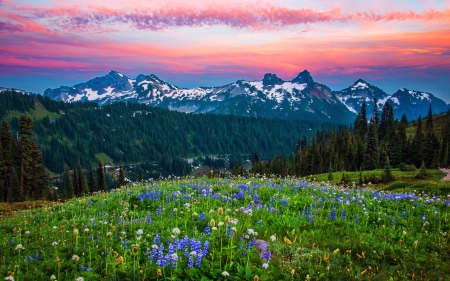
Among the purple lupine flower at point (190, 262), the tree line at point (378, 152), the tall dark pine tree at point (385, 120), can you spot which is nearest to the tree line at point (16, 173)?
the tree line at point (378, 152)

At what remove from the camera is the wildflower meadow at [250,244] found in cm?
534

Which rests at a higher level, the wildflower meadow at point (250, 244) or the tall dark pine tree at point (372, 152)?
the wildflower meadow at point (250, 244)

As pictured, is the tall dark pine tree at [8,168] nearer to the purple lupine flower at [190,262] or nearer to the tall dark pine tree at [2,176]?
the tall dark pine tree at [2,176]

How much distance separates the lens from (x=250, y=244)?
636 cm

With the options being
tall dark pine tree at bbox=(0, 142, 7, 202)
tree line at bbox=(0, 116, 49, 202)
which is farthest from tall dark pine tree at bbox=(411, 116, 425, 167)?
tall dark pine tree at bbox=(0, 142, 7, 202)

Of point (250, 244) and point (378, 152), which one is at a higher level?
point (250, 244)

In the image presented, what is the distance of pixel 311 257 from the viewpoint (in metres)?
6.14

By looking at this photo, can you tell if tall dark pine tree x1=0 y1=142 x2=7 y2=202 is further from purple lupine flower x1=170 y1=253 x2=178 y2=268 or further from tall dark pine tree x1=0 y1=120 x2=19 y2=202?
purple lupine flower x1=170 y1=253 x2=178 y2=268

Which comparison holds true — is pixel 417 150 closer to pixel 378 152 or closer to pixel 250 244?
pixel 378 152

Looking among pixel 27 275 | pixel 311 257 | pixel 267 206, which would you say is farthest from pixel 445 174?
pixel 27 275

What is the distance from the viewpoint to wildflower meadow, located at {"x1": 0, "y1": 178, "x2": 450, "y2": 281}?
534 centimetres

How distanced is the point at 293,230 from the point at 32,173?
77756mm

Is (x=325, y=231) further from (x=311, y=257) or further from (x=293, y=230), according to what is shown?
(x=311, y=257)

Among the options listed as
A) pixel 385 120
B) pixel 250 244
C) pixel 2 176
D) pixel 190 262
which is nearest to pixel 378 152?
pixel 385 120
